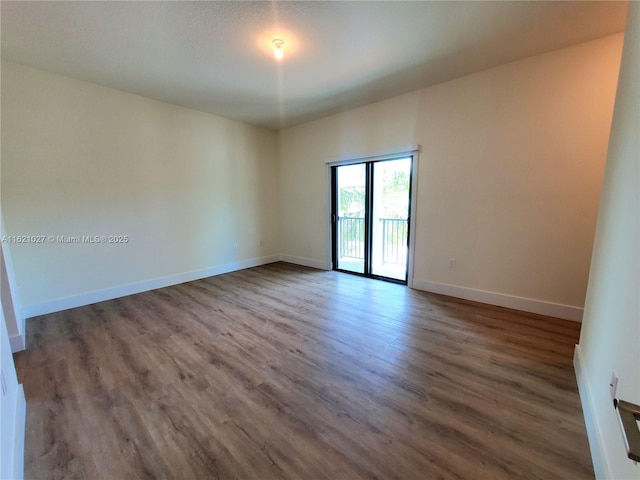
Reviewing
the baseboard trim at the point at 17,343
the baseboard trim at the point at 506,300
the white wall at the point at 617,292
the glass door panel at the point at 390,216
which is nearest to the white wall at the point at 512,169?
the baseboard trim at the point at 506,300

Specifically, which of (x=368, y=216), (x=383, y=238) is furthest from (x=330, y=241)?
(x=383, y=238)

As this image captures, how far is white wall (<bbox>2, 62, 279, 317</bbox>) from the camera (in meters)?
2.91

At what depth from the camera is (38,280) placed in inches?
121

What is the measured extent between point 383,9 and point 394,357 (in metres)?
2.77

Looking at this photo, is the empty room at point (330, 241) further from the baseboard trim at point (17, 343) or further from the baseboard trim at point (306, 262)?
the baseboard trim at point (306, 262)

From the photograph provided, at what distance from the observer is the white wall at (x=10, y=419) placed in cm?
115

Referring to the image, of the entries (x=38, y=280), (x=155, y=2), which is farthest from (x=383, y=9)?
(x=38, y=280)

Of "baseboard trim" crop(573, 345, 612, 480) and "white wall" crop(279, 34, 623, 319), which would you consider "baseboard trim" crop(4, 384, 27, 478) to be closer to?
"baseboard trim" crop(573, 345, 612, 480)

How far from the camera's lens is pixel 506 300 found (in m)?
3.15

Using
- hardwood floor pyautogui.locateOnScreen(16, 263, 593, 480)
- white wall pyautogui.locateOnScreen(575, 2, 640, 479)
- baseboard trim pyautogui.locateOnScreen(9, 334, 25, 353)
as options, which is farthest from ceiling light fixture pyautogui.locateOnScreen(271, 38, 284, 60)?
baseboard trim pyautogui.locateOnScreen(9, 334, 25, 353)

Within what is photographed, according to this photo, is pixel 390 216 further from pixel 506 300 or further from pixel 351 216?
pixel 506 300

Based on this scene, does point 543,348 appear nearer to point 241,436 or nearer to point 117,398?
point 241,436

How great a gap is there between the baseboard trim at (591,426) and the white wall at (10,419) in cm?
254

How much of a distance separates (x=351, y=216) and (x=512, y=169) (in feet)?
8.27
